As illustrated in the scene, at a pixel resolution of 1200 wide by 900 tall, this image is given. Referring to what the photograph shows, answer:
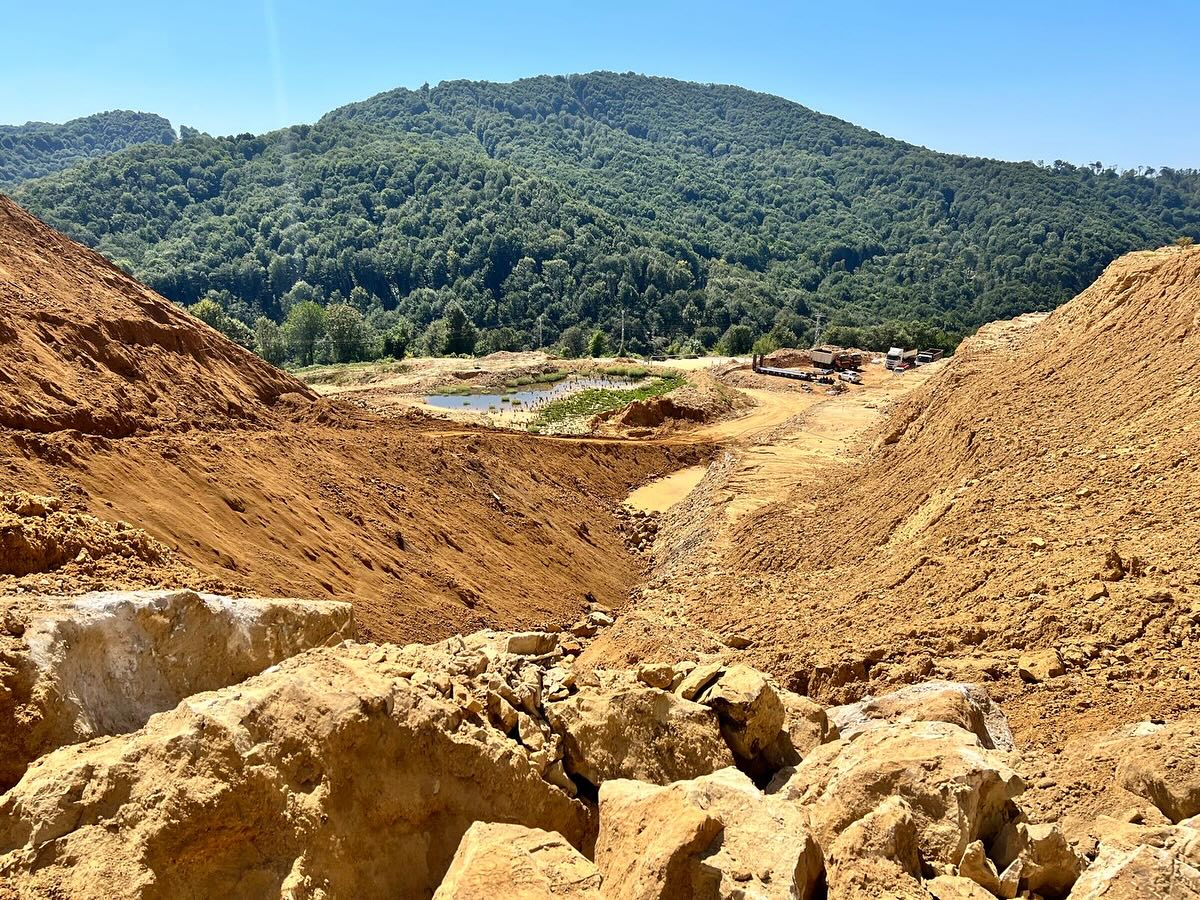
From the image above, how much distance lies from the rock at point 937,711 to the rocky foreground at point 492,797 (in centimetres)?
114

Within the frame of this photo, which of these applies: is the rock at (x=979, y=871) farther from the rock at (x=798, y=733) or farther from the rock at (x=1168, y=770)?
the rock at (x=798, y=733)

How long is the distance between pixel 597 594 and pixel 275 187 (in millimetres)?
135121

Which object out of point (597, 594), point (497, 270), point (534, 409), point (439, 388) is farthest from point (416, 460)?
point (497, 270)

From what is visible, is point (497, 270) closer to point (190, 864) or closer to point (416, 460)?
point (416, 460)

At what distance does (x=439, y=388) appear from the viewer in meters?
48.8

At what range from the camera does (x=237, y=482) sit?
15.2 metres

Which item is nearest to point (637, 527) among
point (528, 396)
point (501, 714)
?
point (501, 714)

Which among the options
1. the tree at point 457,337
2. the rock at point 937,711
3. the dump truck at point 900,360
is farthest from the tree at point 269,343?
the rock at point 937,711

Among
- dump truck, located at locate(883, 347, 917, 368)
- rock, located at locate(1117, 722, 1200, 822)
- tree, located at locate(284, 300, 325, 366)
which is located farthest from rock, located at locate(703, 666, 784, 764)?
tree, located at locate(284, 300, 325, 366)

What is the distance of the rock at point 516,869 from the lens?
15.9 ft

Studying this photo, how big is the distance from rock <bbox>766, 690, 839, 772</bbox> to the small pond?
3462 cm

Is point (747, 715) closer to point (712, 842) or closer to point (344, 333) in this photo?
point (712, 842)

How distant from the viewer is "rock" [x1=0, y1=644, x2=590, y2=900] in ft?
15.3

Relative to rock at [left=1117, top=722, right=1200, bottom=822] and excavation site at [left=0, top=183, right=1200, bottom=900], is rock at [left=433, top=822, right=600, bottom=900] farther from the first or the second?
rock at [left=1117, top=722, right=1200, bottom=822]
